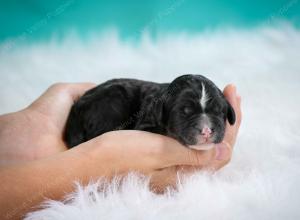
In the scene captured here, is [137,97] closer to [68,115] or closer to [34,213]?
[68,115]

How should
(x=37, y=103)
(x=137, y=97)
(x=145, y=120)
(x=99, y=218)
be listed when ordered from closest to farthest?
1. (x=99, y=218)
2. (x=145, y=120)
3. (x=137, y=97)
4. (x=37, y=103)

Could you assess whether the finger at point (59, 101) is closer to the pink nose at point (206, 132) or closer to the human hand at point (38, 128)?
the human hand at point (38, 128)

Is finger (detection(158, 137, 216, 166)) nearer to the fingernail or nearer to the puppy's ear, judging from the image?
the fingernail

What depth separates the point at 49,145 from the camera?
11.0ft

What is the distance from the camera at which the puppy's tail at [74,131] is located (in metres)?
3.36

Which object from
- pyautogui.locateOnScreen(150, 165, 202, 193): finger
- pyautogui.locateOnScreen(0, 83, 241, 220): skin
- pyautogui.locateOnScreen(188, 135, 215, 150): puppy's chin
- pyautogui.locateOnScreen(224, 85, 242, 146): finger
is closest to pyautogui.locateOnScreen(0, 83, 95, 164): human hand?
pyautogui.locateOnScreen(0, 83, 241, 220): skin

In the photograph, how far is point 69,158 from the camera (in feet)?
8.87

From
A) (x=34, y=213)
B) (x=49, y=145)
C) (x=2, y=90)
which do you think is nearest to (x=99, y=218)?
(x=34, y=213)

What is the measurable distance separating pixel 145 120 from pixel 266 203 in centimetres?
99

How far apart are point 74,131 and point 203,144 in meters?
0.94

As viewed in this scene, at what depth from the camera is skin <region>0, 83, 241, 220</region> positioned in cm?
255

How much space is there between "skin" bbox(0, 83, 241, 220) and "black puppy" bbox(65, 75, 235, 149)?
0.12 m

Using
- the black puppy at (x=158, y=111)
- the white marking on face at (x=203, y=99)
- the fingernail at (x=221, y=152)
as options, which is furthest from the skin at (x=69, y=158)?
the white marking on face at (x=203, y=99)

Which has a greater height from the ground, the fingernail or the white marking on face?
the white marking on face
